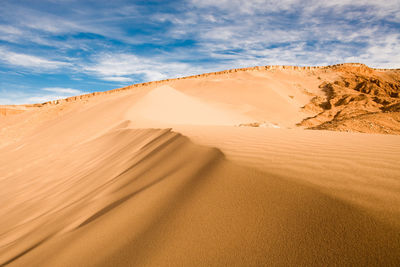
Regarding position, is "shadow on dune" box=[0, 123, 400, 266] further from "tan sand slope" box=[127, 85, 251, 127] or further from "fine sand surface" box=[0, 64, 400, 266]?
"tan sand slope" box=[127, 85, 251, 127]

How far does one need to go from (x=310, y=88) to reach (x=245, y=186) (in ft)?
73.6

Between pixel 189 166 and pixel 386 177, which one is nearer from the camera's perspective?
pixel 386 177

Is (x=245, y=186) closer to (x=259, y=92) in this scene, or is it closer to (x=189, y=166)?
(x=189, y=166)

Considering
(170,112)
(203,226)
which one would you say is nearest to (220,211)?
(203,226)

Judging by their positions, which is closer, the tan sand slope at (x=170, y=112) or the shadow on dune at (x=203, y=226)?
the shadow on dune at (x=203, y=226)

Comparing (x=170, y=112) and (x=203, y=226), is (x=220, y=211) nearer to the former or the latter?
(x=203, y=226)

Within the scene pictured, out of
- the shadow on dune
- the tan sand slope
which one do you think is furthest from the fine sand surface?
the tan sand slope

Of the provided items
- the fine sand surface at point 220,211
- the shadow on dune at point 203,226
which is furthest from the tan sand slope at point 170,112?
the shadow on dune at point 203,226

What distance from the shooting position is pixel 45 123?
13906mm

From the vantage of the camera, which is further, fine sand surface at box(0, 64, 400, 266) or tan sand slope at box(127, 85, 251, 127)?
tan sand slope at box(127, 85, 251, 127)

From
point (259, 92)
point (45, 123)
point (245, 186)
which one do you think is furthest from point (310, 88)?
point (245, 186)

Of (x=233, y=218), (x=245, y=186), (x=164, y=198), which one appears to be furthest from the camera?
(x=164, y=198)

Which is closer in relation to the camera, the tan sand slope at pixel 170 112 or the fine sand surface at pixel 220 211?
the fine sand surface at pixel 220 211

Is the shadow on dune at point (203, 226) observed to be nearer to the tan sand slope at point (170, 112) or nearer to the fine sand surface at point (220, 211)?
the fine sand surface at point (220, 211)
